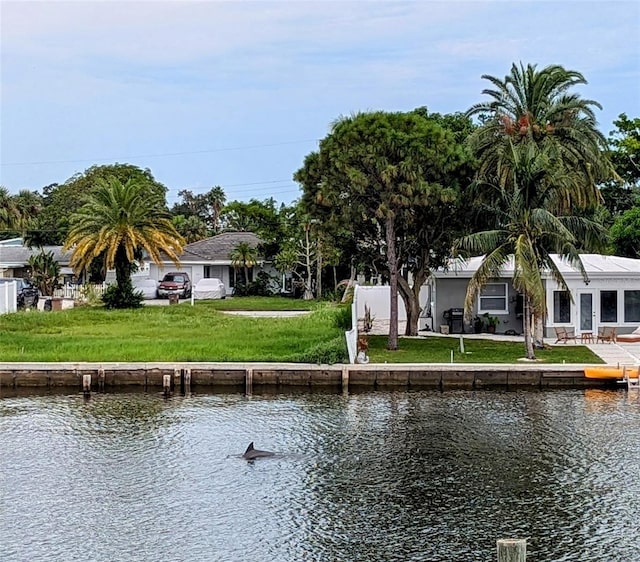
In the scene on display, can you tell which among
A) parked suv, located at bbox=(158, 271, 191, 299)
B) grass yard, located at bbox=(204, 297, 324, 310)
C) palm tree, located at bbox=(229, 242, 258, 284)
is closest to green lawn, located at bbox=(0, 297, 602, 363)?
grass yard, located at bbox=(204, 297, 324, 310)

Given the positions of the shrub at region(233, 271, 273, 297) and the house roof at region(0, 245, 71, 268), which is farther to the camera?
the shrub at region(233, 271, 273, 297)

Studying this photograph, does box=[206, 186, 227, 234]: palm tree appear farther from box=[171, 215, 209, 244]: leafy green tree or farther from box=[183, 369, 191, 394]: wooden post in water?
box=[183, 369, 191, 394]: wooden post in water

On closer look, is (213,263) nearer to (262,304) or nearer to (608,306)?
(262,304)

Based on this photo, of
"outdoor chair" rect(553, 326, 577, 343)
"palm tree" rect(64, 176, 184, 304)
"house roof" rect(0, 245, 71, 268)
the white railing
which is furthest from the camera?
"house roof" rect(0, 245, 71, 268)

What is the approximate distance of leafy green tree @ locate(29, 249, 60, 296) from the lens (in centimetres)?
4797

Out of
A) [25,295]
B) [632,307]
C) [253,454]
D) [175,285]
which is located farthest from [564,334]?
[25,295]

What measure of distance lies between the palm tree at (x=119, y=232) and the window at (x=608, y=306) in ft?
69.5

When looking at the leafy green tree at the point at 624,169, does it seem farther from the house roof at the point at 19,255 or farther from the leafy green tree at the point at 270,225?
the house roof at the point at 19,255

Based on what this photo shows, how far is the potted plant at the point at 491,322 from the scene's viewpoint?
1431 inches

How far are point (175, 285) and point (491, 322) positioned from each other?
23.0 m

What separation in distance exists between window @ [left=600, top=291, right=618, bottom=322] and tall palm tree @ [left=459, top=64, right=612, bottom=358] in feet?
10.3

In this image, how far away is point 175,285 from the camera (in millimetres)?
53719

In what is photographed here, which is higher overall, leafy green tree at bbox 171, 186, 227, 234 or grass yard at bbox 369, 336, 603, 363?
leafy green tree at bbox 171, 186, 227, 234

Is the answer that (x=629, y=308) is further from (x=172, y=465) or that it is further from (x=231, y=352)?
(x=172, y=465)
